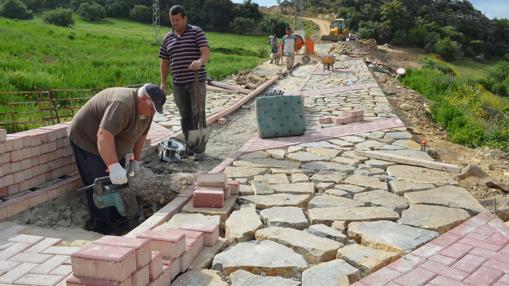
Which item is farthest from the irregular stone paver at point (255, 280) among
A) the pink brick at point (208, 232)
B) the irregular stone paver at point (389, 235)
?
the irregular stone paver at point (389, 235)

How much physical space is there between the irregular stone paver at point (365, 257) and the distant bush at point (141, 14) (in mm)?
52838

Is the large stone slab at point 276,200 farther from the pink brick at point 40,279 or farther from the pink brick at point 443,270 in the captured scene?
the pink brick at point 40,279

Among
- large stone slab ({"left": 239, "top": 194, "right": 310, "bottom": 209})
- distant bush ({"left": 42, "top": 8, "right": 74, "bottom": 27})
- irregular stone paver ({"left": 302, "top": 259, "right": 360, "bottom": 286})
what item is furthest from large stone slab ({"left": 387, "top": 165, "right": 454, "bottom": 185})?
distant bush ({"left": 42, "top": 8, "right": 74, "bottom": 27})

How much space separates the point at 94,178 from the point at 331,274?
2.44 metres

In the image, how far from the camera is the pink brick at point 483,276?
295 cm

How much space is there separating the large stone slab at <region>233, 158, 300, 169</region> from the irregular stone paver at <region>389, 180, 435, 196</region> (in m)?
1.17

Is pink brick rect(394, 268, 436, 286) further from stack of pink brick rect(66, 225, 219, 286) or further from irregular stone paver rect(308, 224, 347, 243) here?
stack of pink brick rect(66, 225, 219, 286)

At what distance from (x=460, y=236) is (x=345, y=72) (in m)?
12.8

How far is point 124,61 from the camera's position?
54.9 feet

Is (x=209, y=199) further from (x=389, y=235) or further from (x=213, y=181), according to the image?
(x=389, y=235)

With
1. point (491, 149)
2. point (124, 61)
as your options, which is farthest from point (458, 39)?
point (491, 149)

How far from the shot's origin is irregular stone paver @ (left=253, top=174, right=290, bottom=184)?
502cm

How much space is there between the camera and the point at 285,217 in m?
4.01

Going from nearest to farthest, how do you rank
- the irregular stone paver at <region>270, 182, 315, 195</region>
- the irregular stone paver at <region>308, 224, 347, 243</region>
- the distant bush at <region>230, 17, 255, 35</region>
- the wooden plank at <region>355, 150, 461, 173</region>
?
the irregular stone paver at <region>308, 224, 347, 243</region>
the irregular stone paver at <region>270, 182, 315, 195</region>
the wooden plank at <region>355, 150, 461, 173</region>
the distant bush at <region>230, 17, 255, 35</region>
